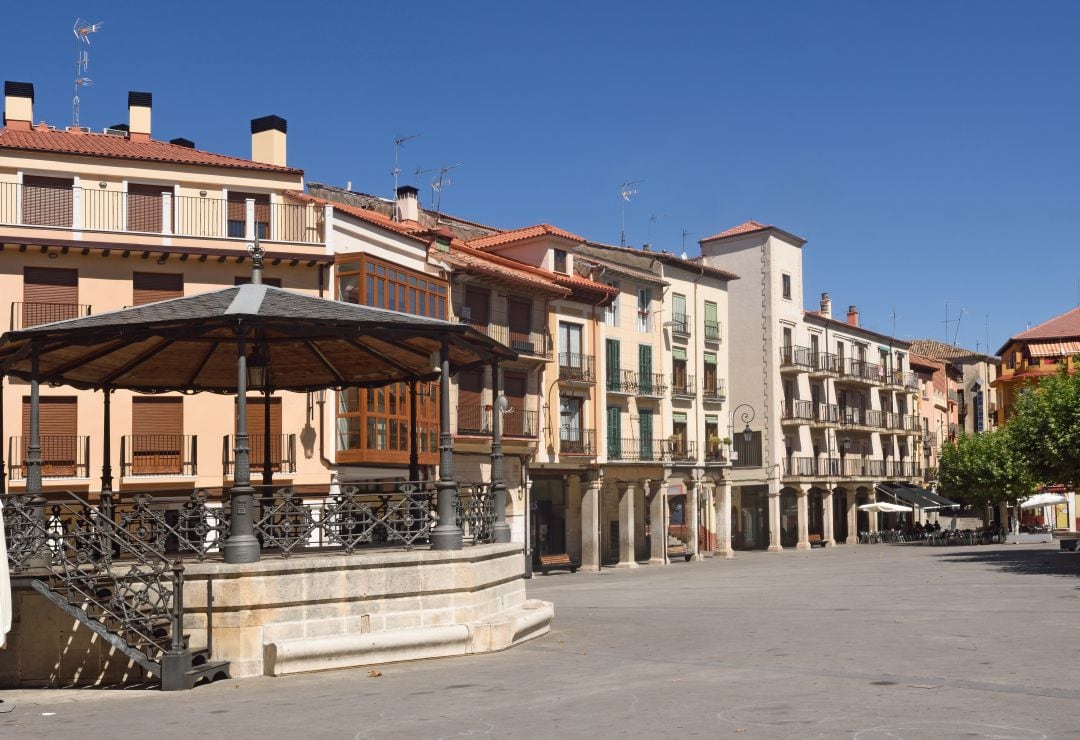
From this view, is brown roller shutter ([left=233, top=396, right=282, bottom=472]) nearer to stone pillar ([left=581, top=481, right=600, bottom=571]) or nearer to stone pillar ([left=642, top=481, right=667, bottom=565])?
stone pillar ([left=581, top=481, right=600, bottom=571])

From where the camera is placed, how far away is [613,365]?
168ft

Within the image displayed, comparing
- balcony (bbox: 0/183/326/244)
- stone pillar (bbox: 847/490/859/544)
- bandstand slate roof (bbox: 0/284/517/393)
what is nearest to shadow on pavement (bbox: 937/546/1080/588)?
stone pillar (bbox: 847/490/859/544)

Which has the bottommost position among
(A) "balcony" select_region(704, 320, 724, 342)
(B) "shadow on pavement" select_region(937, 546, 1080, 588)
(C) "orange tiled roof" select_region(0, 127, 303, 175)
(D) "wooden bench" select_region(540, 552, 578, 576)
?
(D) "wooden bench" select_region(540, 552, 578, 576)

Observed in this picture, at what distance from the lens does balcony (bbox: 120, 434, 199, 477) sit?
116 ft

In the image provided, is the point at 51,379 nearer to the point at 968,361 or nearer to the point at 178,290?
the point at 178,290

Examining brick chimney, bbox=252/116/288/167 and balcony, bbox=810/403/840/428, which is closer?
brick chimney, bbox=252/116/288/167

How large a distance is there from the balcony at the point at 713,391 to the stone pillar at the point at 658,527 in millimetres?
6804

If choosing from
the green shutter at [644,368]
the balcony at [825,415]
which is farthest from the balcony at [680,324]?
the balcony at [825,415]

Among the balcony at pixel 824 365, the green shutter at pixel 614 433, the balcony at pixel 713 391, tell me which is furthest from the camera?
the balcony at pixel 824 365

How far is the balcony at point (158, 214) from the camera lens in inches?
1388

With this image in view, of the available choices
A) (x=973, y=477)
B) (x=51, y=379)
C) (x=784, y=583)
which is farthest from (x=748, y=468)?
(x=51, y=379)

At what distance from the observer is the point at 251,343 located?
19734mm

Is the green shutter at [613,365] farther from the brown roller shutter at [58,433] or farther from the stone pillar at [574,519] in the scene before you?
the brown roller shutter at [58,433]

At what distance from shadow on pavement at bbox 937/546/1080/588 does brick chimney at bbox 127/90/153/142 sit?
99.8ft
